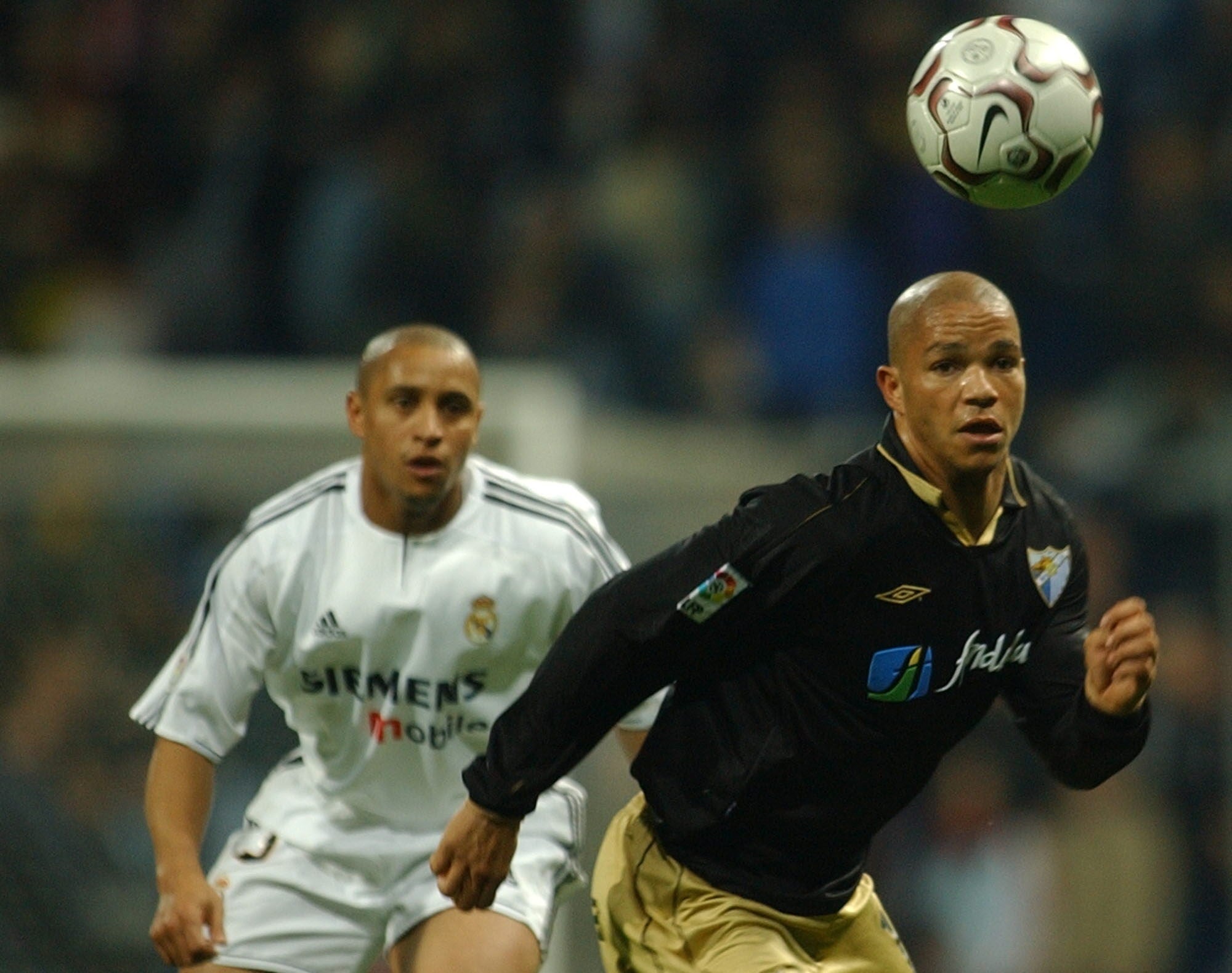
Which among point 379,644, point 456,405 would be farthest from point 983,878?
point 456,405

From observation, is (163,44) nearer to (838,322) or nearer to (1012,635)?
(838,322)

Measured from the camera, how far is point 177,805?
5.01 meters

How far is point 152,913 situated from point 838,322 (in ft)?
15.0

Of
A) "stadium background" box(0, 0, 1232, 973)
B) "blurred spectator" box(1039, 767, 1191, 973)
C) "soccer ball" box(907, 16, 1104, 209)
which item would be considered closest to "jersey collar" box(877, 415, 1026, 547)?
"soccer ball" box(907, 16, 1104, 209)

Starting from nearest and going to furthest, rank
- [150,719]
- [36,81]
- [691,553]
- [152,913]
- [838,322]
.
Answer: [691,553] < [150,719] < [152,913] < [838,322] < [36,81]

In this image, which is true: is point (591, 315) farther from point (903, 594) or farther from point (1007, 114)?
point (903, 594)

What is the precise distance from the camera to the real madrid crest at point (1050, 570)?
4484 millimetres

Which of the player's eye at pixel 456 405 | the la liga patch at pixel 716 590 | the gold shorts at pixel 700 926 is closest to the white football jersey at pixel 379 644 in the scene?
the player's eye at pixel 456 405

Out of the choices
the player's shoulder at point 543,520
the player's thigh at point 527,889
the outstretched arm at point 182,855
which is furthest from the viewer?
the player's shoulder at point 543,520

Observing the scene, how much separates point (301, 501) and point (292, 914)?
3.38 feet

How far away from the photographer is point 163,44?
11.8m

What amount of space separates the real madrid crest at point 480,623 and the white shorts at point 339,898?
1.53 feet

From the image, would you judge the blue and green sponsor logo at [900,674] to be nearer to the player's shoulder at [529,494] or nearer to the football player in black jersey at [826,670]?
the football player in black jersey at [826,670]

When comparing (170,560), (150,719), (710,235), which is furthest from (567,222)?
(150,719)
